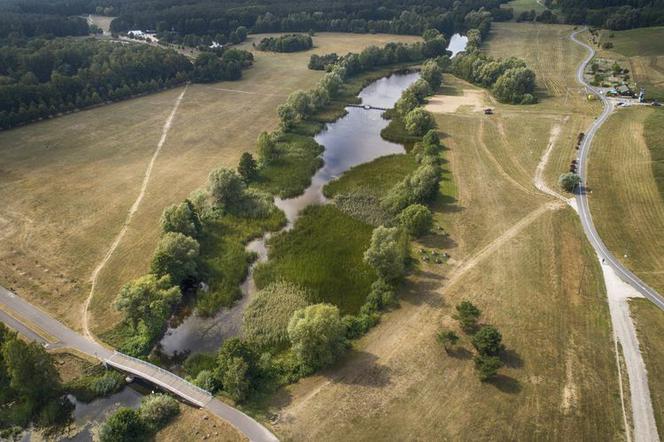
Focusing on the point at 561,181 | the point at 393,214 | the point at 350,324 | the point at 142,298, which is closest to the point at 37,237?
the point at 142,298

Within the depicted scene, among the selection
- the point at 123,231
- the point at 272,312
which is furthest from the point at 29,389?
the point at 123,231

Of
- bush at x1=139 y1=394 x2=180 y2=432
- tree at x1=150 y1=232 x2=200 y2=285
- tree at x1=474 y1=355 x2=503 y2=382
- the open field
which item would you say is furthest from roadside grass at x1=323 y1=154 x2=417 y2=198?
the open field

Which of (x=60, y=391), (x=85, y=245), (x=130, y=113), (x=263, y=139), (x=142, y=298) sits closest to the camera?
(x=60, y=391)

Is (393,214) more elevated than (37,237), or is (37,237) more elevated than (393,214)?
(393,214)

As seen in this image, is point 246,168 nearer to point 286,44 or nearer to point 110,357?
point 110,357

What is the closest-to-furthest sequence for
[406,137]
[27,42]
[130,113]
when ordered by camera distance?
[406,137], [130,113], [27,42]

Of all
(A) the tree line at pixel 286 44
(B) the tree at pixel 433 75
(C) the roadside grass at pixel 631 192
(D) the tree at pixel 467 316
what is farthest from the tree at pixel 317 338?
(A) the tree line at pixel 286 44

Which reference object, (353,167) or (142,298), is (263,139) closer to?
(353,167)
